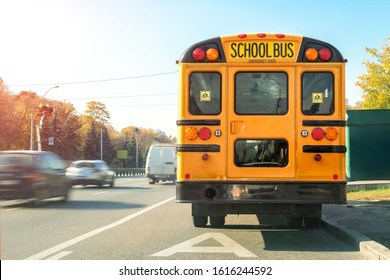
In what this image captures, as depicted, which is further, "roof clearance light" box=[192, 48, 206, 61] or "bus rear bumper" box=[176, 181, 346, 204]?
"roof clearance light" box=[192, 48, 206, 61]

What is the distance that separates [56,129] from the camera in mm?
70938

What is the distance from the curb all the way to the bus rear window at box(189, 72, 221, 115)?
2.94m

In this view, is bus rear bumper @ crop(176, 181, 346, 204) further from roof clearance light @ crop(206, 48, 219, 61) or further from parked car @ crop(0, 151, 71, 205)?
parked car @ crop(0, 151, 71, 205)

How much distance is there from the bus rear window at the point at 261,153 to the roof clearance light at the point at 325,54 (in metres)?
1.42

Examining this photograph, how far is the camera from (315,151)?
7.35 meters

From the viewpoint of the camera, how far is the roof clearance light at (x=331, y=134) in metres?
7.36

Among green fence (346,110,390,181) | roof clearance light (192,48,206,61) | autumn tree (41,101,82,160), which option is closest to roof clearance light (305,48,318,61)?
roof clearance light (192,48,206,61)

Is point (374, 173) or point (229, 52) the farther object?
point (374, 173)

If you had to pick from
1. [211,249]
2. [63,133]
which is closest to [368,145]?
[211,249]

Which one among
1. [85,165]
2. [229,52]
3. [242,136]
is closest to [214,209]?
[242,136]

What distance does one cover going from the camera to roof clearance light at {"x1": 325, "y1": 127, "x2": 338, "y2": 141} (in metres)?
7.36

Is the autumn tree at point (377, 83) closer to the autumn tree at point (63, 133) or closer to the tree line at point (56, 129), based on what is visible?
the tree line at point (56, 129)
